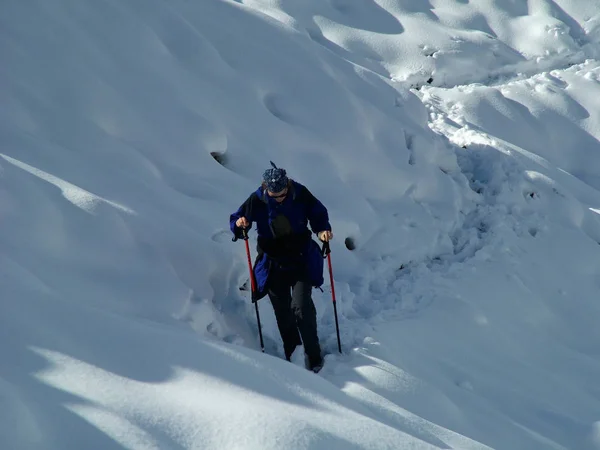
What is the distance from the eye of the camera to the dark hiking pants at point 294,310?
578 centimetres

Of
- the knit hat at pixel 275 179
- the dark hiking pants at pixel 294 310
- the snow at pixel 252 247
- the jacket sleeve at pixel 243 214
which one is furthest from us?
the jacket sleeve at pixel 243 214

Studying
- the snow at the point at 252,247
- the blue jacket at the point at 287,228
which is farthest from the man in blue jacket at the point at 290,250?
the snow at the point at 252,247

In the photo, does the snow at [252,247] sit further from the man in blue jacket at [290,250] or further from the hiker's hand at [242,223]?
the hiker's hand at [242,223]

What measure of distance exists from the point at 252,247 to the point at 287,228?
1.15 metres

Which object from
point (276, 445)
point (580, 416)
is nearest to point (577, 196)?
point (580, 416)

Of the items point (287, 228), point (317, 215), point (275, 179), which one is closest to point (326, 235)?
point (317, 215)

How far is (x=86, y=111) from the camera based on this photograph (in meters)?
7.46

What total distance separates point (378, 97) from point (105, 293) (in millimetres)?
5618

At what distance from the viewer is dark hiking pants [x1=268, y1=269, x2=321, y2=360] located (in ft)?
19.0

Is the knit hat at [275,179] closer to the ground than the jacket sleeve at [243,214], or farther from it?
farther from it

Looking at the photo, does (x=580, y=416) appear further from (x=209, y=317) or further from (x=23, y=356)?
(x=23, y=356)

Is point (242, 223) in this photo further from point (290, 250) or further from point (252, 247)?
point (252, 247)

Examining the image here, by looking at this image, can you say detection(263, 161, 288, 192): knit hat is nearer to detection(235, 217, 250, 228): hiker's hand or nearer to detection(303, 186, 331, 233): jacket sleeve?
detection(303, 186, 331, 233): jacket sleeve

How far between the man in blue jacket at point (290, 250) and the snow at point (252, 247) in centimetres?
47
